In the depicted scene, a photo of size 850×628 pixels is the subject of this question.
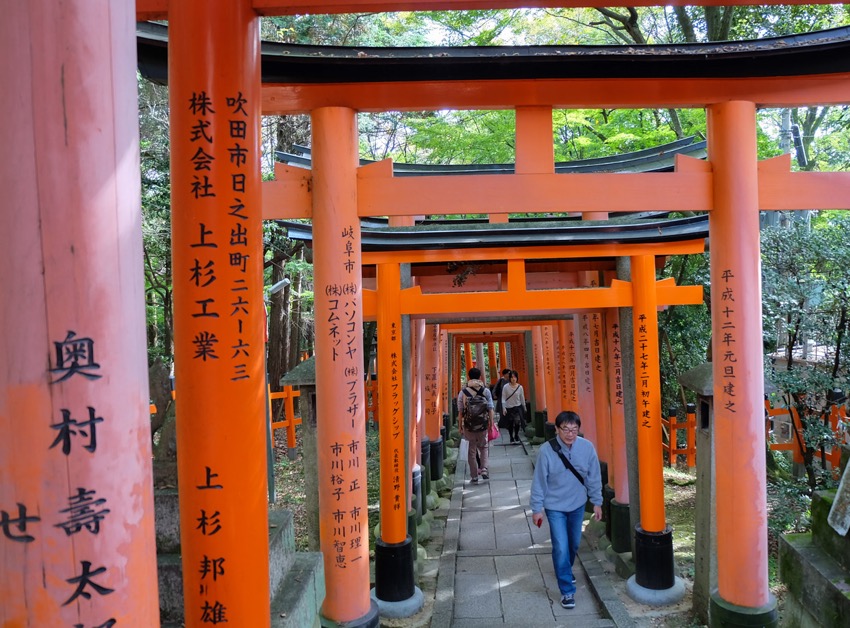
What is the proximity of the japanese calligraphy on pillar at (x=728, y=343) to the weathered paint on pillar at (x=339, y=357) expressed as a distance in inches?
102

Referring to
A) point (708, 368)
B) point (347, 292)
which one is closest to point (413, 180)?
point (347, 292)

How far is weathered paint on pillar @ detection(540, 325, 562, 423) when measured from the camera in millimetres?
14462

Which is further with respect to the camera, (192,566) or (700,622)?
(700,622)

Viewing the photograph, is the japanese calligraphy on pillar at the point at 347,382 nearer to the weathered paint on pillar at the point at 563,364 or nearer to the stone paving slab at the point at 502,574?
the stone paving slab at the point at 502,574

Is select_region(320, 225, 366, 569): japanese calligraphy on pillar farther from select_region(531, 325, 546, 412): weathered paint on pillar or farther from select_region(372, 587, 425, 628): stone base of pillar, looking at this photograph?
select_region(531, 325, 546, 412): weathered paint on pillar

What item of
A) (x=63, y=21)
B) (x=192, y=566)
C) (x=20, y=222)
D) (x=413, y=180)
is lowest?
(x=192, y=566)

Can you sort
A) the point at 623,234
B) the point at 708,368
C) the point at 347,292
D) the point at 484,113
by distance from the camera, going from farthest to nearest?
the point at 484,113
the point at 623,234
the point at 708,368
the point at 347,292

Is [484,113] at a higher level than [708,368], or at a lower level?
higher

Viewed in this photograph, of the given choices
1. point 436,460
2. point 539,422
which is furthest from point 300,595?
point 539,422

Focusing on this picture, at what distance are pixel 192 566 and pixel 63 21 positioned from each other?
2039 mm

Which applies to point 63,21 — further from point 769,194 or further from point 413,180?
point 769,194

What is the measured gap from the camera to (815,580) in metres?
3.11

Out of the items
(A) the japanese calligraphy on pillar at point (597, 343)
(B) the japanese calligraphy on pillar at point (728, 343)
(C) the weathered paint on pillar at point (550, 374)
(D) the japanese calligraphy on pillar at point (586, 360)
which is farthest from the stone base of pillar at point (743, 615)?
(C) the weathered paint on pillar at point (550, 374)

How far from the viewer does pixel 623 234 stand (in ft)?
22.3
